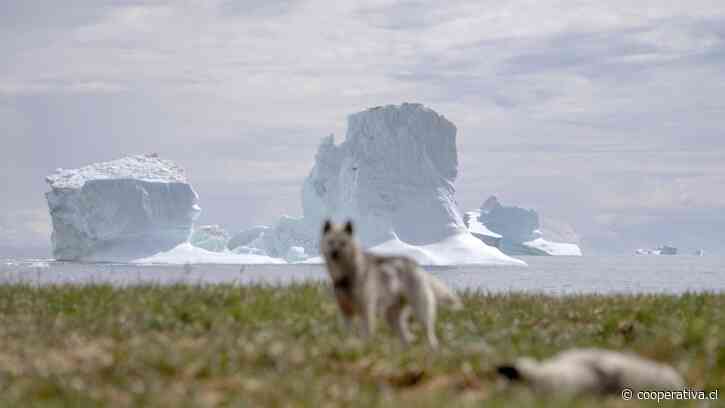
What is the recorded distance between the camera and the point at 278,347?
977 cm

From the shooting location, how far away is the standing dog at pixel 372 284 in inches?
440

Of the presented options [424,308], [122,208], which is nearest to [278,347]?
[424,308]

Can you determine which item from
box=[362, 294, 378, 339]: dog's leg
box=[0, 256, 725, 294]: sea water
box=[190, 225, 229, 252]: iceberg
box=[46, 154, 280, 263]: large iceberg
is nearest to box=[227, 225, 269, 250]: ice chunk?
box=[190, 225, 229, 252]: iceberg

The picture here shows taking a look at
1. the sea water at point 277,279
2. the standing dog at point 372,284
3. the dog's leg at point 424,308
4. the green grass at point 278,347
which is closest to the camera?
the green grass at point 278,347

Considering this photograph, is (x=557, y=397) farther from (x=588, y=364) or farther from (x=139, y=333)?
(x=139, y=333)

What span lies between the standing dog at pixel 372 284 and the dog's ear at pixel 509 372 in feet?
8.93

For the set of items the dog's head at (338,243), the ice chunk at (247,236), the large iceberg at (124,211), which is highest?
the dog's head at (338,243)

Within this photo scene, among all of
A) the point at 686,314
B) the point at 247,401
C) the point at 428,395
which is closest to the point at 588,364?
the point at 428,395

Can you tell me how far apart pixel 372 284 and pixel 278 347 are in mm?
1957

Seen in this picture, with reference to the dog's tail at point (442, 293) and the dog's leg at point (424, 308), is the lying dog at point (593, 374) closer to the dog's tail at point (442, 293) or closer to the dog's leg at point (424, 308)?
the dog's leg at point (424, 308)

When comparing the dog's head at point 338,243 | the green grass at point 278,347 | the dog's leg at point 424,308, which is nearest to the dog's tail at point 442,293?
the green grass at point 278,347

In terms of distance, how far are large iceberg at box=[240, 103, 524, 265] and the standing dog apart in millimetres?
86315

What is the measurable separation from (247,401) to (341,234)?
3887mm

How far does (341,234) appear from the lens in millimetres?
11156
